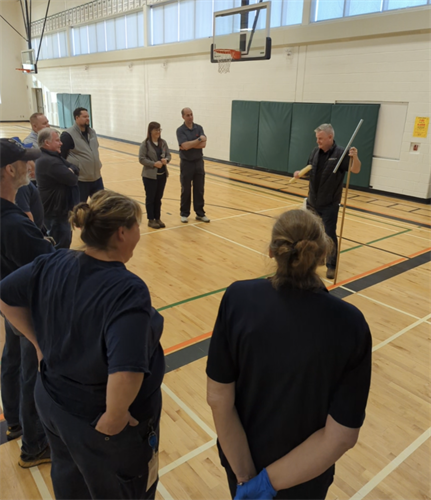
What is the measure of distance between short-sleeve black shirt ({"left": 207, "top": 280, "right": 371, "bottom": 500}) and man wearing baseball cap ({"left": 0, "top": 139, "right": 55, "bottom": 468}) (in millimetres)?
1109

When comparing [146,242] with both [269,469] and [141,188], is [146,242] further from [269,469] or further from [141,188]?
[269,469]

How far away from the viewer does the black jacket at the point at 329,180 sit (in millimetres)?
4738

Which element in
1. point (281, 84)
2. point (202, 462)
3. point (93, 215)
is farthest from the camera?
point (281, 84)

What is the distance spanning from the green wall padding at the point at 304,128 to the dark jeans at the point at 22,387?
32.3 ft

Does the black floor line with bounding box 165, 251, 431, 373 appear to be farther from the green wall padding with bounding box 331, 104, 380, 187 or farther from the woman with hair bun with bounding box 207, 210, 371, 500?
the green wall padding with bounding box 331, 104, 380, 187

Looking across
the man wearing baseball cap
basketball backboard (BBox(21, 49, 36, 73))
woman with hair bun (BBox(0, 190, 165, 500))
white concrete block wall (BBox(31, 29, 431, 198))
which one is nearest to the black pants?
woman with hair bun (BBox(0, 190, 165, 500))

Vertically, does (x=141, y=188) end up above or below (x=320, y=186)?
below

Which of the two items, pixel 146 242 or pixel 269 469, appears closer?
pixel 269 469

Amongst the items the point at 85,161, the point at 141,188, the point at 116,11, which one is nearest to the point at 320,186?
the point at 85,161

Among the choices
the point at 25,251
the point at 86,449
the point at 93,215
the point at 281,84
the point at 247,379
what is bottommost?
the point at 86,449

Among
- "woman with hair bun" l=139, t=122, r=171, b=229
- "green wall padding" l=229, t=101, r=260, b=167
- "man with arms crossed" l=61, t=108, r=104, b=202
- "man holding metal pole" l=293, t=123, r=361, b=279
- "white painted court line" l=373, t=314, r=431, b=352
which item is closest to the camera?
"white painted court line" l=373, t=314, r=431, b=352

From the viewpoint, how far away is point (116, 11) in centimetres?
1739

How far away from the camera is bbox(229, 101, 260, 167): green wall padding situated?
40.7ft

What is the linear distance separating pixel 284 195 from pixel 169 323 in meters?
6.41
